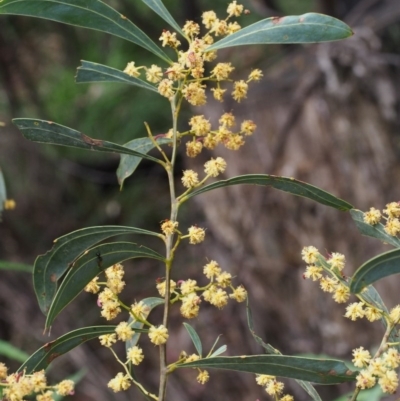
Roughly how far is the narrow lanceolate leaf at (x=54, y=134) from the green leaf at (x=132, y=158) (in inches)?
3.2

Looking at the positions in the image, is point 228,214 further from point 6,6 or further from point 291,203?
point 6,6

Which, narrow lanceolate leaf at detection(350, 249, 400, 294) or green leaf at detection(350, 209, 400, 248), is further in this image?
green leaf at detection(350, 209, 400, 248)

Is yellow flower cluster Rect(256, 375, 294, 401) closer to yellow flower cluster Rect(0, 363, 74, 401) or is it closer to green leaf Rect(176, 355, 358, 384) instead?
green leaf Rect(176, 355, 358, 384)

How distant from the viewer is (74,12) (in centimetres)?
68

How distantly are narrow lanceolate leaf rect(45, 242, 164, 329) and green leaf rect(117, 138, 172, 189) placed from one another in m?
0.10

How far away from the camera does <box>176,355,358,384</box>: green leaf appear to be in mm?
548

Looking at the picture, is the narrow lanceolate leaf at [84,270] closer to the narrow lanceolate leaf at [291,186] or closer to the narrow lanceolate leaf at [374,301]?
the narrow lanceolate leaf at [291,186]

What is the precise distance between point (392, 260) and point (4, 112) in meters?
2.51

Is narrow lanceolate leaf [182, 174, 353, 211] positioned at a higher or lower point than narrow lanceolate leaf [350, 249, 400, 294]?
higher

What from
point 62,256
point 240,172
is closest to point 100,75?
point 62,256

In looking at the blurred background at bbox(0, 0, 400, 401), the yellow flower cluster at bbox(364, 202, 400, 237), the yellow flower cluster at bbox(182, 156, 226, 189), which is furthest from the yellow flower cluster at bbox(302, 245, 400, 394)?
the blurred background at bbox(0, 0, 400, 401)

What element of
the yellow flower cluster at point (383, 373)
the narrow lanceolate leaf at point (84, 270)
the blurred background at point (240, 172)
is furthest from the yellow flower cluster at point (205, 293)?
the blurred background at point (240, 172)

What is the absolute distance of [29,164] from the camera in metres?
2.94

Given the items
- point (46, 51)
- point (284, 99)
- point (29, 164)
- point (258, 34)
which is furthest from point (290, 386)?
point (258, 34)
